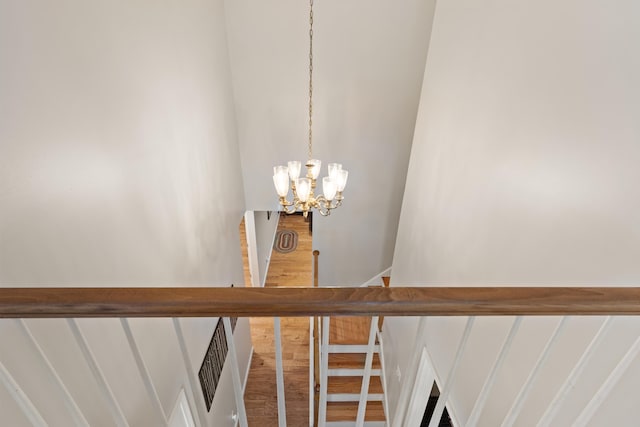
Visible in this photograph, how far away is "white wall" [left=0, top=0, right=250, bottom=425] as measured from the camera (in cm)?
112

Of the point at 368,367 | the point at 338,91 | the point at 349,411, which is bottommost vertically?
the point at 368,367

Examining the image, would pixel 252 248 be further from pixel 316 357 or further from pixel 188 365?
pixel 188 365

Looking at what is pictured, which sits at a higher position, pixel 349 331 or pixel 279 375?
pixel 349 331

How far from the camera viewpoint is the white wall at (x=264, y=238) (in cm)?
588

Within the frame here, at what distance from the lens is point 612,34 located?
1.23m

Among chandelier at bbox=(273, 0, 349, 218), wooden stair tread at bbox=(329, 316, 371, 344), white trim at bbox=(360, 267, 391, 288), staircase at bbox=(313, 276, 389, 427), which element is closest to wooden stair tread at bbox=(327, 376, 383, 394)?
staircase at bbox=(313, 276, 389, 427)

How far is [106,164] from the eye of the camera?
1.58 metres

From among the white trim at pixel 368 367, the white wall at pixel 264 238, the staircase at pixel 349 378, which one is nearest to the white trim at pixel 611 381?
the white trim at pixel 368 367

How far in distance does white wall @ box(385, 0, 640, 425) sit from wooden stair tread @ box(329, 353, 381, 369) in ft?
6.66

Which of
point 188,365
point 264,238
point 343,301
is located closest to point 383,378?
point 264,238

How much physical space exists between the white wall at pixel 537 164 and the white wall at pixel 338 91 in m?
0.91

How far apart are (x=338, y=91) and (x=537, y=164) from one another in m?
2.67

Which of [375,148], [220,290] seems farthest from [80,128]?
[375,148]

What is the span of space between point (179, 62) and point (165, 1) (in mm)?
370
